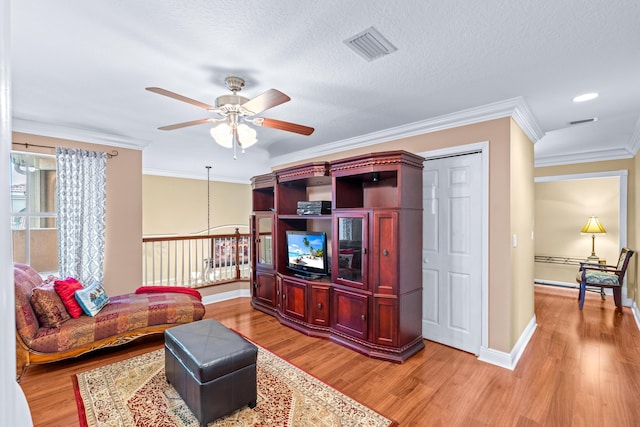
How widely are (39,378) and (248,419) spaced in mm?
2058

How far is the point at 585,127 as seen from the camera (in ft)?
12.2

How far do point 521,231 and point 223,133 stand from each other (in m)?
3.23

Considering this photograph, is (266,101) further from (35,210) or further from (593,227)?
(593,227)

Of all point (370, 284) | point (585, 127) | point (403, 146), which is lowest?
point (370, 284)

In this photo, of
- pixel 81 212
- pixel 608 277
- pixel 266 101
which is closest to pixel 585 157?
pixel 608 277

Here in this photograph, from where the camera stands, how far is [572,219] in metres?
6.20

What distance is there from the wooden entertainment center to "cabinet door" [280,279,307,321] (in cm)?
1

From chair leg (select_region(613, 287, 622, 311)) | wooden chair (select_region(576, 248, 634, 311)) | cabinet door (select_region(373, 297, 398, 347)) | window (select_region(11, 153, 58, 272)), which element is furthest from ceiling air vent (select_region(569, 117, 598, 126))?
window (select_region(11, 153, 58, 272))

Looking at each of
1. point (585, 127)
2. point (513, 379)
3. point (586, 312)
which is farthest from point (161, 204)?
point (586, 312)

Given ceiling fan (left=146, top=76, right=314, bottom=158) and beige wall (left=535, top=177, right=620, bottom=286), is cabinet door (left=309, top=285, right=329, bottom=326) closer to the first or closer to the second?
ceiling fan (left=146, top=76, right=314, bottom=158)

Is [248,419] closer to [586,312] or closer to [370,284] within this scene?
[370,284]

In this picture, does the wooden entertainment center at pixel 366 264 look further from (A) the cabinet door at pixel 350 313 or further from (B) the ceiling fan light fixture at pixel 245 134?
(B) the ceiling fan light fixture at pixel 245 134

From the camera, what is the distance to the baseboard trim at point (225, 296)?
493 centimetres

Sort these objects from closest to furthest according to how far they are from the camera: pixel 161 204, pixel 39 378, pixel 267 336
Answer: pixel 39 378 → pixel 267 336 → pixel 161 204
